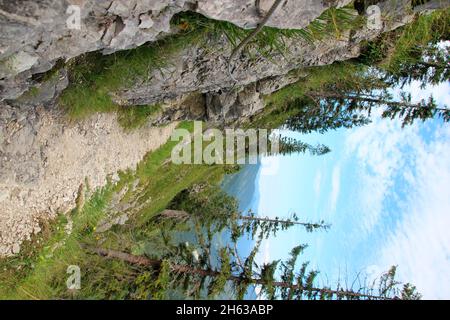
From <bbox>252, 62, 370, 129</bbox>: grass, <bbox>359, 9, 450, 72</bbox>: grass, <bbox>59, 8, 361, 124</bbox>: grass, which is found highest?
<bbox>252, 62, 370, 129</bbox>: grass

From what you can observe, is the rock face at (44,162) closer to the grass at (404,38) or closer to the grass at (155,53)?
the grass at (155,53)

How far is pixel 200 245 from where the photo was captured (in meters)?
14.1

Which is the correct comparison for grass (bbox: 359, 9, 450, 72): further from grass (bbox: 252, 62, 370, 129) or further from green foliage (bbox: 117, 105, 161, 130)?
green foliage (bbox: 117, 105, 161, 130)

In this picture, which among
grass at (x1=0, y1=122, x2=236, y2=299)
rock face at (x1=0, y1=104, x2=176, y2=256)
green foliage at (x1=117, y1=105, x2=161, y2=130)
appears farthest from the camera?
green foliage at (x1=117, y1=105, x2=161, y2=130)

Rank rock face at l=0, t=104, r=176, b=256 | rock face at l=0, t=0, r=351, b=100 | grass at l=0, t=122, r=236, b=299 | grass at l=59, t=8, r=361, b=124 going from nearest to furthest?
rock face at l=0, t=0, r=351, b=100 → grass at l=59, t=8, r=361, b=124 → rock face at l=0, t=104, r=176, b=256 → grass at l=0, t=122, r=236, b=299

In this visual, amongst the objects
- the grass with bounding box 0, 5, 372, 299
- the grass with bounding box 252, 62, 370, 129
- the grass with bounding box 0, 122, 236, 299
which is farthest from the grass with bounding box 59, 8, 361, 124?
the grass with bounding box 252, 62, 370, 129

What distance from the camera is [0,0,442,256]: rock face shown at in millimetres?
4883

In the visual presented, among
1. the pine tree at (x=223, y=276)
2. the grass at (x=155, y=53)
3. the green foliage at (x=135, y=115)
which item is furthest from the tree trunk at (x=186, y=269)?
the grass at (x=155, y=53)

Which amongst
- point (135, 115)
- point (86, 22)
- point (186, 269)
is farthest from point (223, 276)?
point (86, 22)

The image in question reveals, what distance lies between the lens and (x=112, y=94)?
9.45 metres

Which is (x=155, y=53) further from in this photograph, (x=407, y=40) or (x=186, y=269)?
(x=186, y=269)

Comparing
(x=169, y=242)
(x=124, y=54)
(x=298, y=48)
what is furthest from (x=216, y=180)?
(x=124, y=54)

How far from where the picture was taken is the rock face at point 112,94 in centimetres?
488
